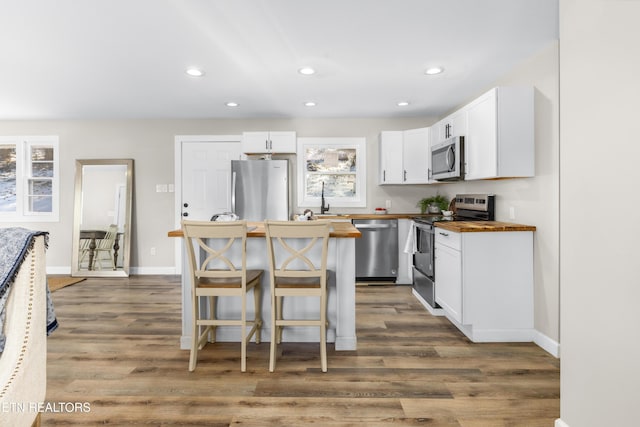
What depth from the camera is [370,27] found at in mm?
2512

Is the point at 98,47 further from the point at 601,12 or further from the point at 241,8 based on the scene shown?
the point at 601,12

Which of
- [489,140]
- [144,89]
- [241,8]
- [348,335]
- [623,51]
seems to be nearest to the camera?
[623,51]

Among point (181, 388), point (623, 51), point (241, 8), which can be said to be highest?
point (241, 8)

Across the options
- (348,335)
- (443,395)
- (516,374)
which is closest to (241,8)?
(348,335)

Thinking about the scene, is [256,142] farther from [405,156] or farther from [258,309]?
[258,309]

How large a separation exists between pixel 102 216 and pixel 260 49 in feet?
12.8

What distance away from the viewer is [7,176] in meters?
5.36

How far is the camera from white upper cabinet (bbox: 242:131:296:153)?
16.2 ft

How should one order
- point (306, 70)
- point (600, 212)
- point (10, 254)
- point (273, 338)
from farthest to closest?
point (306, 70)
point (273, 338)
point (600, 212)
point (10, 254)

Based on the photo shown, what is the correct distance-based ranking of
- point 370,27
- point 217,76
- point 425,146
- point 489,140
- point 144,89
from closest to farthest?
point 370,27
point 489,140
point 217,76
point 144,89
point 425,146

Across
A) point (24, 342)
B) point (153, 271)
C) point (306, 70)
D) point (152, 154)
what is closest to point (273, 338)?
point (24, 342)

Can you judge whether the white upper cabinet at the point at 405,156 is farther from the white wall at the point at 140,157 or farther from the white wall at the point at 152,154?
the white wall at the point at 140,157

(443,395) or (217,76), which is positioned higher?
(217,76)

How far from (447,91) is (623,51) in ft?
9.47
